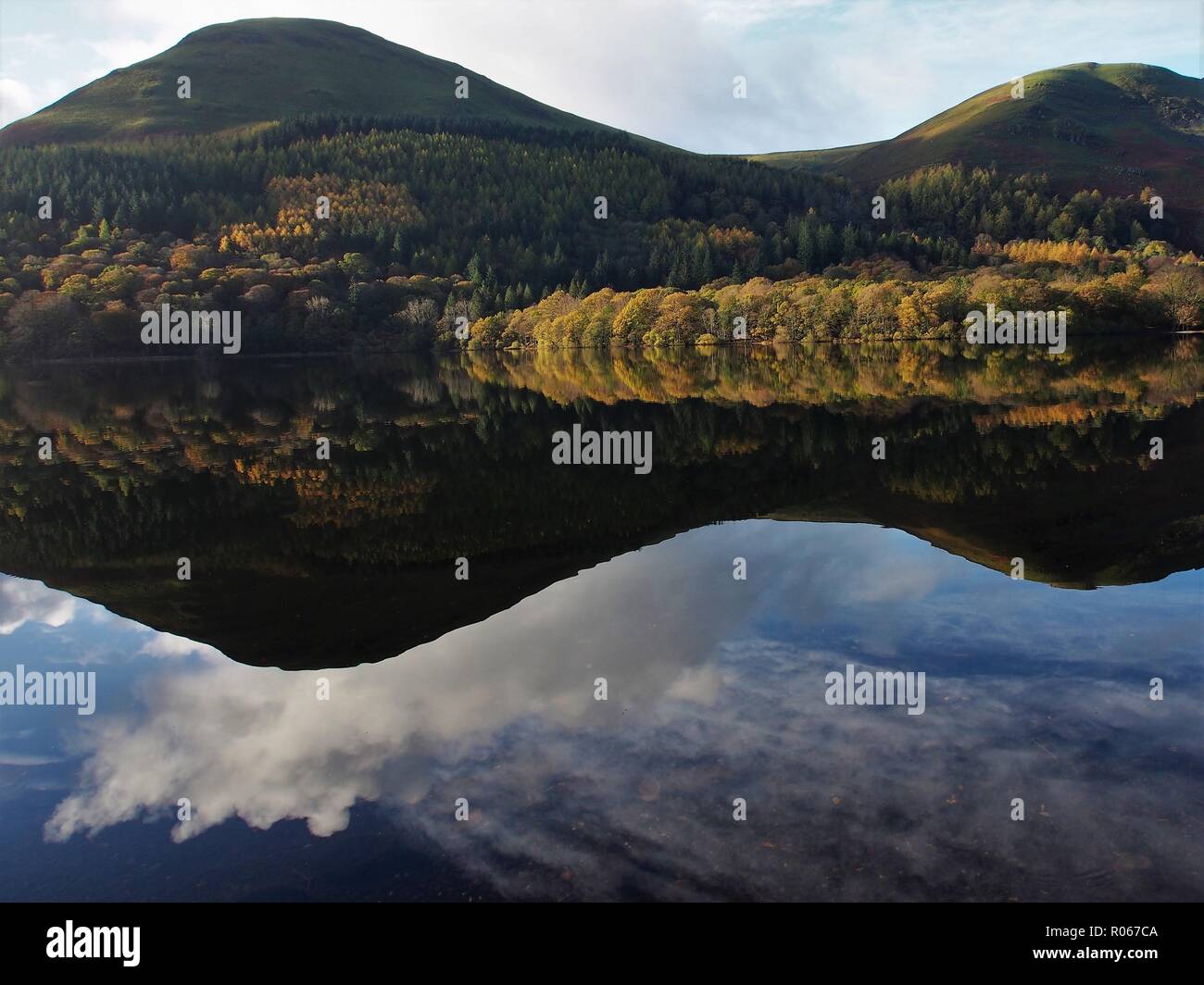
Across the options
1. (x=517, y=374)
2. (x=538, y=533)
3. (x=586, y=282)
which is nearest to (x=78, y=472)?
(x=538, y=533)

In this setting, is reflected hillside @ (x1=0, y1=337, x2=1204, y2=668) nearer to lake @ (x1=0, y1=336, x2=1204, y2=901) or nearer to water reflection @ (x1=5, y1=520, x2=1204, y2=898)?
lake @ (x1=0, y1=336, x2=1204, y2=901)

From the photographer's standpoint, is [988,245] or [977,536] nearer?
[977,536]

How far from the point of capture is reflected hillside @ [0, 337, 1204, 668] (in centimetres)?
1481

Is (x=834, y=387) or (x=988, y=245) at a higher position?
(x=988, y=245)

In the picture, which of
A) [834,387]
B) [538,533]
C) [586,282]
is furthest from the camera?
[586,282]

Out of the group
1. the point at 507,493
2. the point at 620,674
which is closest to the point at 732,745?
the point at 620,674

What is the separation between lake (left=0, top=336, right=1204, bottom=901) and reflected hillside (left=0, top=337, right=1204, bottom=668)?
140 millimetres

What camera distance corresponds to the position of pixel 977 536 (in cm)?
1655

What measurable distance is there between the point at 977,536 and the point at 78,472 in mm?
26391

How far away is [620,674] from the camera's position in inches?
444

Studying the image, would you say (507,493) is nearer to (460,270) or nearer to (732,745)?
(732,745)

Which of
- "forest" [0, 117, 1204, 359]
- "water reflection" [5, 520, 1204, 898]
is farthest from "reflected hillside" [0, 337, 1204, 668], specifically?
"forest" [0, 117, 1204, 359]

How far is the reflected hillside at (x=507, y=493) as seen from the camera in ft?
48.6

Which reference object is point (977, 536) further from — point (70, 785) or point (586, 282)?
point (586, 282)
